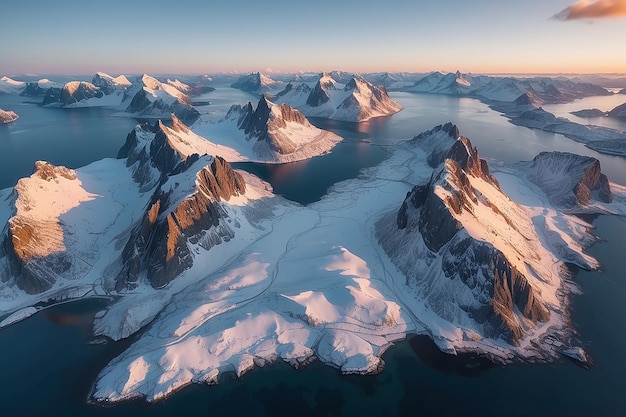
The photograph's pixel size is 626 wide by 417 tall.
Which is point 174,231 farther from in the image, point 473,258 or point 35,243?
point 473,258

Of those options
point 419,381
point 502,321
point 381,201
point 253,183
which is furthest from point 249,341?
point 253,183

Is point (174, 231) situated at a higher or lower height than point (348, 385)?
higher

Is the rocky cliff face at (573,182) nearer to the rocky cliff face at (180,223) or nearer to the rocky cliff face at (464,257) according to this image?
the rocky cliff face at (464,257)

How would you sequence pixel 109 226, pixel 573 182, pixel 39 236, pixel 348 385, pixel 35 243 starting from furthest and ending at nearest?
1. pixel 573 182
2. pixel 109 226
3. pixel 39 236
4. pixel 35 243
5. pixel 348 385

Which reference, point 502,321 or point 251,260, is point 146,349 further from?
point 502,321

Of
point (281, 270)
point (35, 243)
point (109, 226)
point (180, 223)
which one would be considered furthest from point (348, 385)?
point (109, 226)

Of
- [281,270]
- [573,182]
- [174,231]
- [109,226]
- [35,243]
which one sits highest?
[573,182]
